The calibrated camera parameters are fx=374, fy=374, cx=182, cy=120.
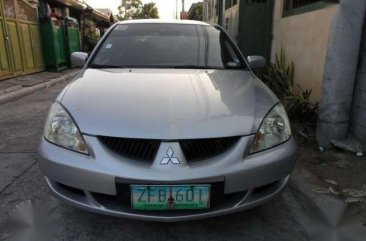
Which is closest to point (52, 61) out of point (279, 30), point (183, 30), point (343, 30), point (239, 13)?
point (239, 13)

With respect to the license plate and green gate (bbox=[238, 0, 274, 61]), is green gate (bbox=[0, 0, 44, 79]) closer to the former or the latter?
green gate (bbox=[238, 0, 274, 61])

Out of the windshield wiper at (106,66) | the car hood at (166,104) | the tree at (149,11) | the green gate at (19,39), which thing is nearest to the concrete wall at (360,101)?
the car hood at (166,104)

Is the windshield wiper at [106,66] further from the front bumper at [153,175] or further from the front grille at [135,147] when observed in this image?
the front grille at [135,147]

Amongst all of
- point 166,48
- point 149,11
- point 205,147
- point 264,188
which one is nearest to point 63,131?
point 205,147

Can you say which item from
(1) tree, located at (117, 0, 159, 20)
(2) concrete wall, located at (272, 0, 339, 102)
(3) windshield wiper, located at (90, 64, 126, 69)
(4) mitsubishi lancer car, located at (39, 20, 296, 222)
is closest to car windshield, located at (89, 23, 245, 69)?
(3) windshield wiper, located at (90, 64, 126, 69)

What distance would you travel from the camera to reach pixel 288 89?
5.69 metres

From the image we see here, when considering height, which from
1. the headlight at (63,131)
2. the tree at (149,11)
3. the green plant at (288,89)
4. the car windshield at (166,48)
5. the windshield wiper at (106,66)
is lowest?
the green plant at (288,89)

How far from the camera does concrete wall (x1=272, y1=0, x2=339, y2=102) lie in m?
5.12

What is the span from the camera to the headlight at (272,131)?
227 centimetres

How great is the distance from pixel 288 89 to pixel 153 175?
412 centimetres

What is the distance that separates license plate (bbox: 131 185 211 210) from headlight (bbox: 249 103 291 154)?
40 cm

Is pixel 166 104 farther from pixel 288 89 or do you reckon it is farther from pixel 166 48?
pixel 288 89

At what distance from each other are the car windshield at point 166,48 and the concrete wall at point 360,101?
1.29 m

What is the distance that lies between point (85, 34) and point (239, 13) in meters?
12.5
